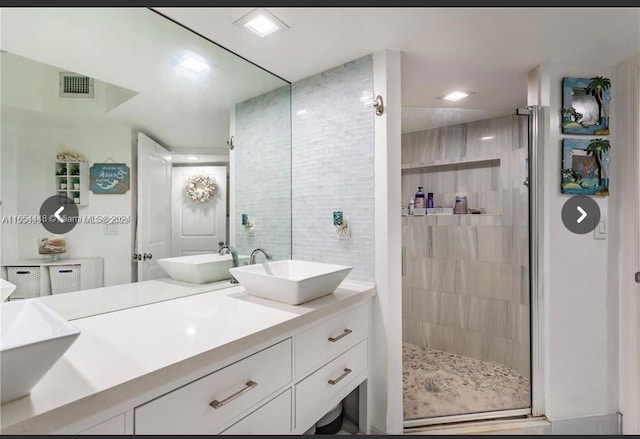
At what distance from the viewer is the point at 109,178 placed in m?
1.26

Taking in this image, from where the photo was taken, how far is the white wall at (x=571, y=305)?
1.78 m

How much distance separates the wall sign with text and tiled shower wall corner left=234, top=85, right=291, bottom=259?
2.01ft

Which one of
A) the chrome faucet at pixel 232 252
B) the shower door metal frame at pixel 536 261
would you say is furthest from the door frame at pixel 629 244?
the chrome faucet at pixel 232 252

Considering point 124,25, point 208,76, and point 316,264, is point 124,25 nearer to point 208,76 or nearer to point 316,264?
point 208,76

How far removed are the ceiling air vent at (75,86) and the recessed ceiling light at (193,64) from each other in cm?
47

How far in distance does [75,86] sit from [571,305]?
2.72 m

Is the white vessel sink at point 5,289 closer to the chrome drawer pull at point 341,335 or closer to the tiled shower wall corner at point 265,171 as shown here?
the tiled shower wall corner at point 265,171

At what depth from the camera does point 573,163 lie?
178 centimetres

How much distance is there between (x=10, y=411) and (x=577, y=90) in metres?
2.72

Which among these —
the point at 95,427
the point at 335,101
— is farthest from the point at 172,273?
the point at 335,101

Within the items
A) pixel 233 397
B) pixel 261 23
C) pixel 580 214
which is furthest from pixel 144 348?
pixel 580 214

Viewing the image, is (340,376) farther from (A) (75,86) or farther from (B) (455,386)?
(A) (75,86)

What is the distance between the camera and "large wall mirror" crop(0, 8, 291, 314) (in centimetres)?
107

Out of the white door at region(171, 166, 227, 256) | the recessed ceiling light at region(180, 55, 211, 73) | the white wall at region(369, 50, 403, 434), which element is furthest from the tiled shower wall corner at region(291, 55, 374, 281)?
the recessed ceiling light at region(180, 55, 211, 73)
